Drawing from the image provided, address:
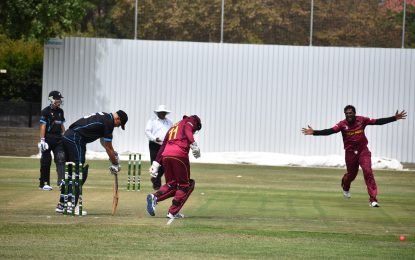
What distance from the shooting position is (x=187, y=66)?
147ft

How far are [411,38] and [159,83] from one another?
1038cm

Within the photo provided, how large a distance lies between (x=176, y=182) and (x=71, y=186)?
72.9 inches

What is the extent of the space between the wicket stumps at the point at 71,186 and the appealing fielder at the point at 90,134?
185 mm

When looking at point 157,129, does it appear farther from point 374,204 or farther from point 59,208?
point 59,208

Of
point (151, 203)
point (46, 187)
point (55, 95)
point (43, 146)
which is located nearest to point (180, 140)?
point (151, 203)

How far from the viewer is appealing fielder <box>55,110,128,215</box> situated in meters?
19.3

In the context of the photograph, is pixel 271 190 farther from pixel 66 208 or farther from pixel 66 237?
pixel 66 237

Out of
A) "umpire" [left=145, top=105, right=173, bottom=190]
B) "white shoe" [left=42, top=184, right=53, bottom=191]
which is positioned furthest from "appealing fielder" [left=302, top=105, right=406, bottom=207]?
"white shoe" [left=42, top=184, right=53, bottom=191]

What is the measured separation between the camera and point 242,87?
44906 mm

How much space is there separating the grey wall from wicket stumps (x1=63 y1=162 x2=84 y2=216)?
25.6 m

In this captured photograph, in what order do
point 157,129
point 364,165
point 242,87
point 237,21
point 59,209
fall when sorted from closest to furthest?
point 59,209
point 364,165
point 157,129
point 237,21
point 242,87

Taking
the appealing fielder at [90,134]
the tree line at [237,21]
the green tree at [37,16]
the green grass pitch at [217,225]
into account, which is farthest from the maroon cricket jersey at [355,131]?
the green tree at [37,16]

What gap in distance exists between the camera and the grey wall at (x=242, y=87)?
4425 centimetres

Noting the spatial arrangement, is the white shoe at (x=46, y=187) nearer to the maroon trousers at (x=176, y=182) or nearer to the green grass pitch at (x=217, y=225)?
the green grass pitch at (x=217, y=225)
